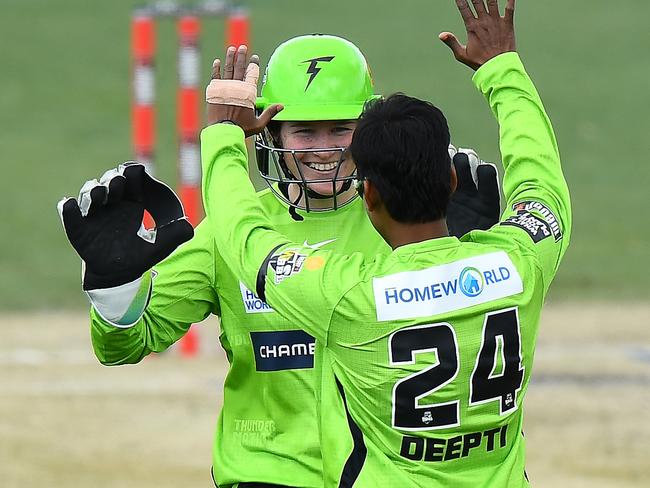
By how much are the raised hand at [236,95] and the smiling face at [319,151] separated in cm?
45

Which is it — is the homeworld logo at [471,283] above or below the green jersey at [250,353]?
above

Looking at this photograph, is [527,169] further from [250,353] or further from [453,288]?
[250,353]

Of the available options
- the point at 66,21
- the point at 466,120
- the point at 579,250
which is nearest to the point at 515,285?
the point at 579,250

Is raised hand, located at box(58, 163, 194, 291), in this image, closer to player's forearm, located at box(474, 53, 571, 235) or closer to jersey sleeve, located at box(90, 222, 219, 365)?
A: jersey sleeve, located at box(90, 222, 219, 365)

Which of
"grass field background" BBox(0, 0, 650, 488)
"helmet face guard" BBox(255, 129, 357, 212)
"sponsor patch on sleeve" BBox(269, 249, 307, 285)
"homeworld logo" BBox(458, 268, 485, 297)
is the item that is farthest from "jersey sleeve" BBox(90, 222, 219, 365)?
"grass field background" BBox(0, 0, 650, 488)

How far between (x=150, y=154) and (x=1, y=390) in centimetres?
211

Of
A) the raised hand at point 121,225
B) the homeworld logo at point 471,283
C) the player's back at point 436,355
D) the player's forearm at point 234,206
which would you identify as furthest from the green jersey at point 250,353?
the homeworld logo at point 471,283

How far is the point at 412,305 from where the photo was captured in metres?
3.33

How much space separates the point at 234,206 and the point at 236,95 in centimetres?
32

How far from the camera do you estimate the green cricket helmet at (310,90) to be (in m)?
4.20

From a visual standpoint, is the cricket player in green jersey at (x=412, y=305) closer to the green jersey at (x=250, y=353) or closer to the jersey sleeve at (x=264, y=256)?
the jersey sleeve at (x=264, y=256)

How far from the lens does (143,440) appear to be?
342 inches

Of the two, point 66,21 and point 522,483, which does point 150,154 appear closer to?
point 522,483

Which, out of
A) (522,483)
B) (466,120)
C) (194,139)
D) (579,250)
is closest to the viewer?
(522,483)
